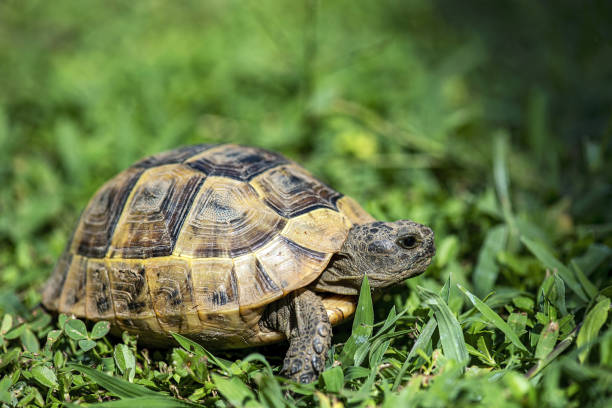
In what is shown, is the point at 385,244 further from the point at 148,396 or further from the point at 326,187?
the point at 148,396

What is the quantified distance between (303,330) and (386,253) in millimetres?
499

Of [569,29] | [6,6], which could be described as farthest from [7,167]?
[569,29]

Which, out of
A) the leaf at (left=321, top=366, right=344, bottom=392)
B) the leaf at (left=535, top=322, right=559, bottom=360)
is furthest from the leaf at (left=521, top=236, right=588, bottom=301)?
the leaf at (left=321, top=366, right=344, bottom=392)

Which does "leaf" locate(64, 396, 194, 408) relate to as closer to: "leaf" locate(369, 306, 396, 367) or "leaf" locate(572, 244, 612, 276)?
"leaf" locate(369, 306, 396, 367)

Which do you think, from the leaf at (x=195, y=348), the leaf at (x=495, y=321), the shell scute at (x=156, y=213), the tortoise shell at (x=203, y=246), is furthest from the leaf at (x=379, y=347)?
the shell scute at (x=156, y=213)

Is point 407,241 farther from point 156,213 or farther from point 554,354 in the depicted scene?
point 156,213

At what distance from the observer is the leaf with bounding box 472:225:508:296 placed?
2416 millimetres

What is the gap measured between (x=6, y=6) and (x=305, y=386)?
7.28 m

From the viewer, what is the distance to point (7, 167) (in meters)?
3.81

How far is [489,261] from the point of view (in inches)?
100

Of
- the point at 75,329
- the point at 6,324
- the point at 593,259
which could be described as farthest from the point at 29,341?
the point at 593,259

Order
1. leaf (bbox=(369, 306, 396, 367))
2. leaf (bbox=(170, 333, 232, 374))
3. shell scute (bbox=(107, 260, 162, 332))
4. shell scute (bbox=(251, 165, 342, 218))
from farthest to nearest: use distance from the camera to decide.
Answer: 1. shell scute (bbox=(251, 165, 342, 218))
2. shell scute (bbox=(107, 260, 162, 332))
3. leaf (bbox=(170, 333, 232, 374))
4. leaf (bbox=(369, 306, 396, 367))

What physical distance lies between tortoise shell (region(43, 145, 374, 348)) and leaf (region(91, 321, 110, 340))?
0.05 metres

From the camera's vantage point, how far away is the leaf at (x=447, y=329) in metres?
1.83
